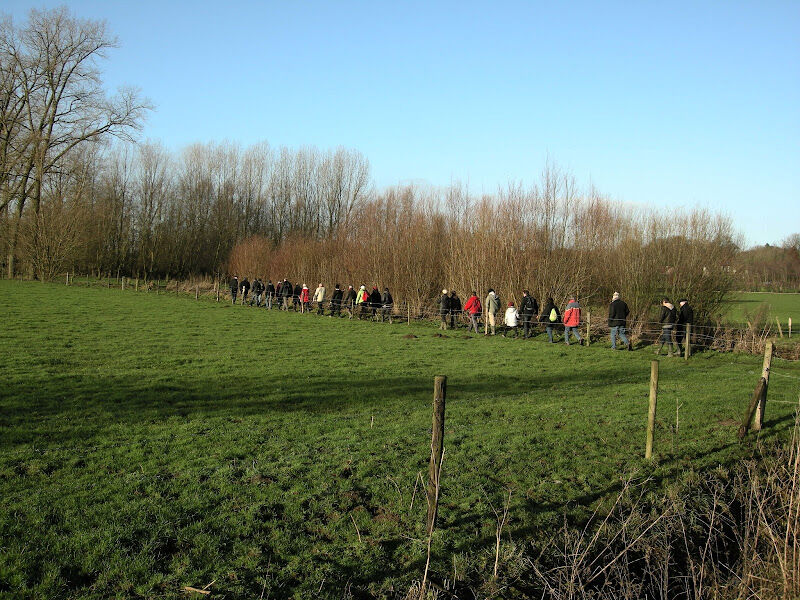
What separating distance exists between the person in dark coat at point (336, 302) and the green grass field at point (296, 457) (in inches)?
540

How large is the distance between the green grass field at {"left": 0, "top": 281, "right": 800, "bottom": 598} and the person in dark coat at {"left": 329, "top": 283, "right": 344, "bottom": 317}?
13.7 meters

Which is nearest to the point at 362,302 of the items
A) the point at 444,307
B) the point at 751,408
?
the point at 444,307

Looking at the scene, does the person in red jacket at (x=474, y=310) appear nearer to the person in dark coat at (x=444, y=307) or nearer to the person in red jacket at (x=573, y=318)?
the person in dark coat at (x=444, y=307)

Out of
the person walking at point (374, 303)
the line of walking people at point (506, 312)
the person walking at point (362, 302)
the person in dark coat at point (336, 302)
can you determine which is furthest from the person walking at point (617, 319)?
the person in dark coat at point (336, 302)

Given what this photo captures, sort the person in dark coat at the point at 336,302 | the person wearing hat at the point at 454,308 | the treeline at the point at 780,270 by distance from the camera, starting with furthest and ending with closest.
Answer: the treeline at the point at 780,270 → the person in dark coat at the point at 336,302 → the person wearing hat at the point at 454,308

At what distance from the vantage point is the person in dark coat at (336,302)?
90.2 feet

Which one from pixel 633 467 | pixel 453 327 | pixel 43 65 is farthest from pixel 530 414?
pixel 43 65

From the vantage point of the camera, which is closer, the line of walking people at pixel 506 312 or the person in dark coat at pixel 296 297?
the line of walking people at pixel 506 312

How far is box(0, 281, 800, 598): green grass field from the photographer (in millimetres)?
4309

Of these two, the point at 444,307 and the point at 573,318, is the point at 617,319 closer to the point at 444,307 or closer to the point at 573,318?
the point at 573,318

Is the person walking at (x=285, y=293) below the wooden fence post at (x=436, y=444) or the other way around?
the other way around

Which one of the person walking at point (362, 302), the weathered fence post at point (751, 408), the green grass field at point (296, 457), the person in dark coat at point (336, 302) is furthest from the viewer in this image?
the person in dark coat at point (336, 302)

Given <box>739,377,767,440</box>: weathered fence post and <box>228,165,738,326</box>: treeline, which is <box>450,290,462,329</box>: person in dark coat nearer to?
<box>228,165,738,326</box>: treeline

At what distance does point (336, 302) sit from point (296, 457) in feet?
69.8
